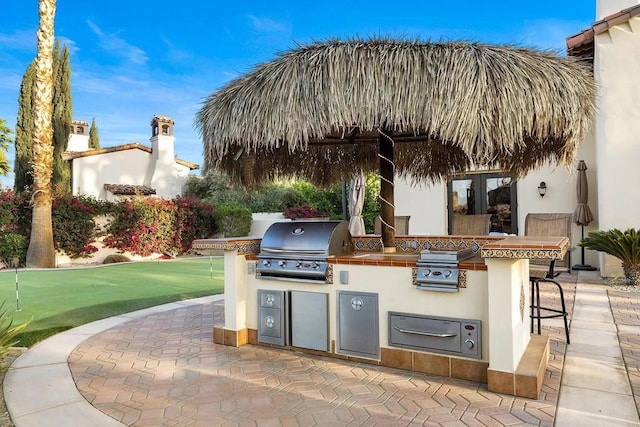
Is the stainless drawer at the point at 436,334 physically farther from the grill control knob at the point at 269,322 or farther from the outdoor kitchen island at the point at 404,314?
the grill control knob at the point at 269,322

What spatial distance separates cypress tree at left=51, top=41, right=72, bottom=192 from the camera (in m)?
18.8

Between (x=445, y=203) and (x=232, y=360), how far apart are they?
1009cm

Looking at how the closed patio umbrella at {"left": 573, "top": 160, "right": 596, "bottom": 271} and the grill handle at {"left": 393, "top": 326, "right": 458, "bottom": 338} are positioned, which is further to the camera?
the closed patio umbrella at {"left": 573, "top": 160, "right": 596, "bottom": 271}

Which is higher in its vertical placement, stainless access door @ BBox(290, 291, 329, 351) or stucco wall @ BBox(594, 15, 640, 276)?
stucco wall @ BBox(594, 15, 640, 276)

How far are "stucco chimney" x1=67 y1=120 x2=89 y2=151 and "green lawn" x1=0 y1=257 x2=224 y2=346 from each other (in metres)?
15.3

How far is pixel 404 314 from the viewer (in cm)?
370

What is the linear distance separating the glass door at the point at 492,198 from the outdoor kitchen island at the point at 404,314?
26.6 ft

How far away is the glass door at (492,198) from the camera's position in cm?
1211

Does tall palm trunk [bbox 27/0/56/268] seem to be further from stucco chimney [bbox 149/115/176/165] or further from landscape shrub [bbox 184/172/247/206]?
stucco chimney [bbox 149/115/176/165]

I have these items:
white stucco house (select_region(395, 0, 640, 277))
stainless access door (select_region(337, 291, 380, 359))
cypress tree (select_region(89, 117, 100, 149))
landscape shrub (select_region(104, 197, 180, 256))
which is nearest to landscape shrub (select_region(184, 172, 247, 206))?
landscape shrub (select_region(104, 197, 180, 256))

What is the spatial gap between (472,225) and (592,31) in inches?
231

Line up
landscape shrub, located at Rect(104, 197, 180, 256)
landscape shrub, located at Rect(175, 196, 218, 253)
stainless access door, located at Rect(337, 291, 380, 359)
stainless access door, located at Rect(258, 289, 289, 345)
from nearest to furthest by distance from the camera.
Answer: stainless access door, located at Rect(337, 291, 380, 359), stainless access door, located at Rect(258, 289, 289, 345), landscape shrub, located at Rect(104, 197, 180, 256), landscape shrub, located at Rect(175, 196, 218, 253)

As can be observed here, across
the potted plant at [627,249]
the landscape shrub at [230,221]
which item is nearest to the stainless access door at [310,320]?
the potted plant at [627,249]

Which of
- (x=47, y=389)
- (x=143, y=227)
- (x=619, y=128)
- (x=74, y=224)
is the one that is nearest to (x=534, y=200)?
(x=619, y=128)
